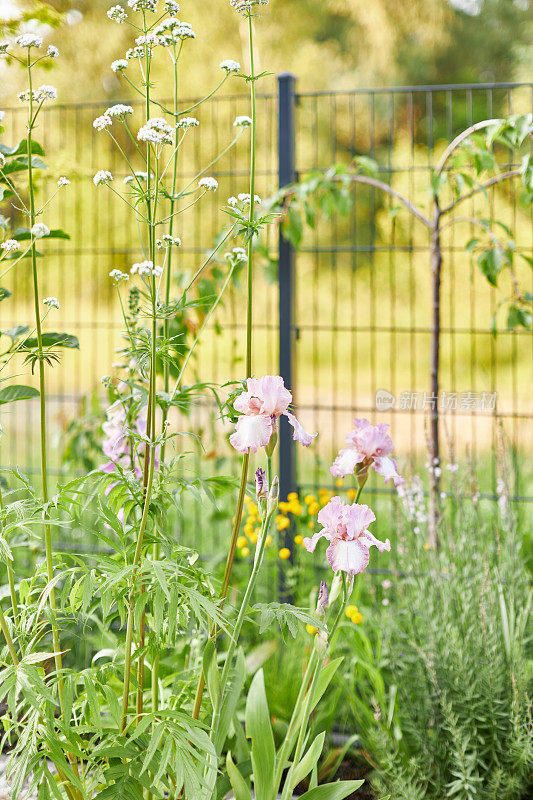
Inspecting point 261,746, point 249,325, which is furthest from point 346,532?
point 261,746

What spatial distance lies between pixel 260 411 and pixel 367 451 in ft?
0.69

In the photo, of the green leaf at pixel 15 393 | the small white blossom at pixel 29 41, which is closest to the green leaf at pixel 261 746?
the green leaf at pixel 15 393

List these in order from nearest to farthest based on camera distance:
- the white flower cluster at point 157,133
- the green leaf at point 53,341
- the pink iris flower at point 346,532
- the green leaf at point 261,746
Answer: the white flower cluster at point 157,133
the pink iris flower at point 346,532
the green leaf at point 53,341
the green leaf at point 261,746

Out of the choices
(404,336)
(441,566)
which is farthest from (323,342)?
(441,566)

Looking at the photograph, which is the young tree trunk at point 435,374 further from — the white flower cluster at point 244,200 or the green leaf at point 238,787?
the white flower cluster at point 244,200

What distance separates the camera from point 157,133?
1.21m

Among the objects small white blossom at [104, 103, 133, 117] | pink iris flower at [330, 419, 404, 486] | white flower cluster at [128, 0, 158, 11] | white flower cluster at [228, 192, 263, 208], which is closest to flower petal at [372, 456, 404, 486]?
pink iris flower at [330, 419, 404, 486]

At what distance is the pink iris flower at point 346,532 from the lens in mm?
1288

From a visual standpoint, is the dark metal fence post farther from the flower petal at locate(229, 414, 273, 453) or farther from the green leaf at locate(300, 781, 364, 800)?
the flower petal at locate(229, 414, 273, 453)

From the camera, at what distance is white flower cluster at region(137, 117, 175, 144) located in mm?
1185

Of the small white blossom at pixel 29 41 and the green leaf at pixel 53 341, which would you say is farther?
the green leaf at pixel 53 341

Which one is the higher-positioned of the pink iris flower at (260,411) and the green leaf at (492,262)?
the green leaf at (492,262)

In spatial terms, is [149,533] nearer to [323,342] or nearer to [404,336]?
[404,336]

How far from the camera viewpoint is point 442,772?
1938 mm
